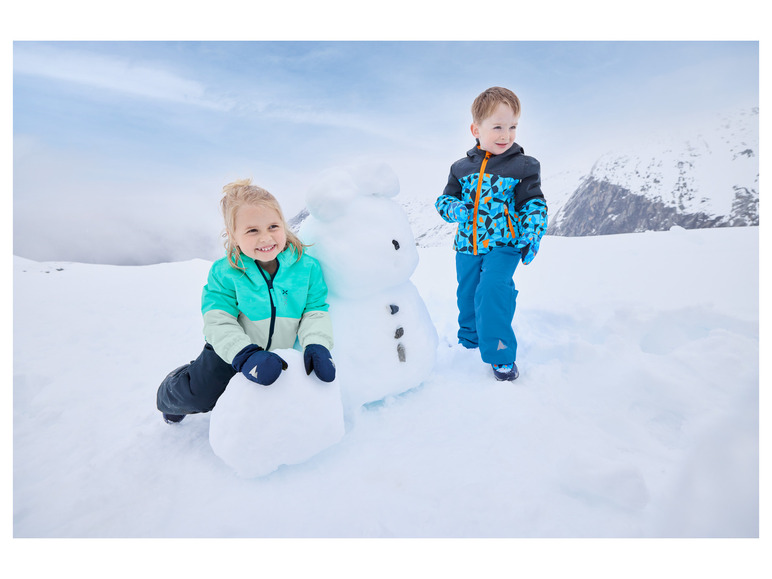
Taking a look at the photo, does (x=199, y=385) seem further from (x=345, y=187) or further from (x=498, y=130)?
(x=498, y=130)

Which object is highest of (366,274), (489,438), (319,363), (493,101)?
(493,101)

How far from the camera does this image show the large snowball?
4.07 ft

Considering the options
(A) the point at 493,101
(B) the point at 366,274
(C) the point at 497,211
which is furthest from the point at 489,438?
(A) the point at 493,101

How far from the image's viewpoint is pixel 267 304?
4.81 feet

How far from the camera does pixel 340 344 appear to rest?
160 centimetres

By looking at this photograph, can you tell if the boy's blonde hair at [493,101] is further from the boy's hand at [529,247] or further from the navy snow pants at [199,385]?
the navy snow pants at [199,385]

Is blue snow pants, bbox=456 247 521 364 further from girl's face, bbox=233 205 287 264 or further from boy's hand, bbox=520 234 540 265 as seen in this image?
girl's face, bbox=233 205 287 264

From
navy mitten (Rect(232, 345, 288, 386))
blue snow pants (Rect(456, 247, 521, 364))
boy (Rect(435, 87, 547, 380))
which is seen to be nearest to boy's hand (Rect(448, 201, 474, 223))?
boy (Rect(435, 87, 547, 380))

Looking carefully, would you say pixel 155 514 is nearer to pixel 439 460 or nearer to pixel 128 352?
pixel 439 460

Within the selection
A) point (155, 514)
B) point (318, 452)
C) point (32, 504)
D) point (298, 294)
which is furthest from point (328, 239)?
point (32, 504)

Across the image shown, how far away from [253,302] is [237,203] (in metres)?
0.36

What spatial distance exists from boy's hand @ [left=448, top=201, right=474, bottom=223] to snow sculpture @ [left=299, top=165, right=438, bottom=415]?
343 mm

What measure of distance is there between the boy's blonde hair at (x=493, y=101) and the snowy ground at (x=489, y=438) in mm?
1167

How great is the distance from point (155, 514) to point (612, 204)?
6.39 m
